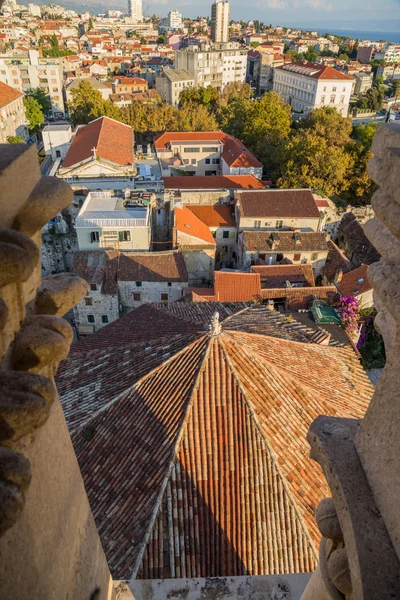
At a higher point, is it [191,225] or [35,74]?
[35,74]

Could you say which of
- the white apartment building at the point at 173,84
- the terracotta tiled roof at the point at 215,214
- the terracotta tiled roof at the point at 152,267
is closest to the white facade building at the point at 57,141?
the terracotta tiled roof at the point at 215,214

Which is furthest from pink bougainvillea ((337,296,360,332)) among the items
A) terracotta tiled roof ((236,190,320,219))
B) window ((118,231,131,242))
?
window ((118,231,131,242))

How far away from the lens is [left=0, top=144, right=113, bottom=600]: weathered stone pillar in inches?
83.4

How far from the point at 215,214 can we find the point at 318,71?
51083 millimetres

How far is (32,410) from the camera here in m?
2.18

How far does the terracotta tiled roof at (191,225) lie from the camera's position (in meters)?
25.5

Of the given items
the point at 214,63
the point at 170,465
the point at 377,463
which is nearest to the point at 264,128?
the point at 214,63

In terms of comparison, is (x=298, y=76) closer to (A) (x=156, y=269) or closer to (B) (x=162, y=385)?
(A) (x=156, y=269)

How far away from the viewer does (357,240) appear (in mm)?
30766

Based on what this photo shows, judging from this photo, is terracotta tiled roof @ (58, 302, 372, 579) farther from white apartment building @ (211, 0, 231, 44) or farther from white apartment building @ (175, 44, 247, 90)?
white apartment building @ (211, 0, 231, 44)

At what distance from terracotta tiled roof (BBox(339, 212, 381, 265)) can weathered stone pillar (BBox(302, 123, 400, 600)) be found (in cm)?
2686

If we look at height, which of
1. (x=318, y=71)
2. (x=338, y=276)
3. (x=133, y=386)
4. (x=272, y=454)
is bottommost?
(x=338, y=276)

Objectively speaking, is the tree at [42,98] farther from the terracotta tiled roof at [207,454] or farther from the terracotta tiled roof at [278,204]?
the terracotta tiled roof at [207,454]

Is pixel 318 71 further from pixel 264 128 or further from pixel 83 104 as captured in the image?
pixel 83 104
